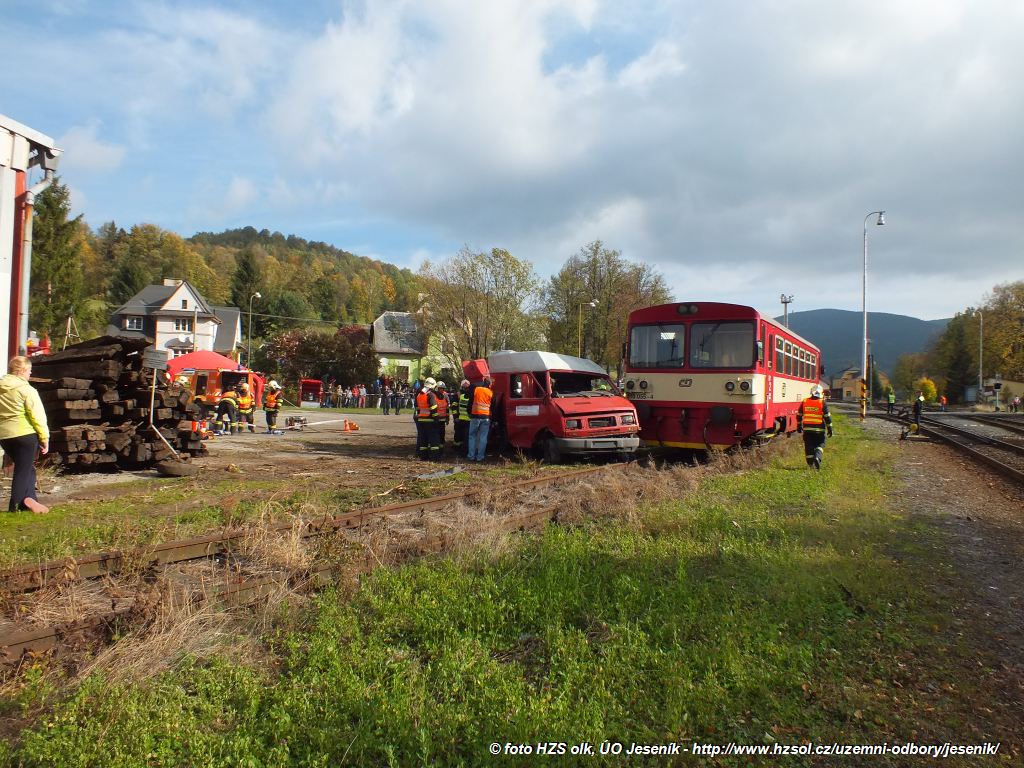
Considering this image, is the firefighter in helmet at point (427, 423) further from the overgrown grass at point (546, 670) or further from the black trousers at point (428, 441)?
the overgrown grass at point (546, 670)

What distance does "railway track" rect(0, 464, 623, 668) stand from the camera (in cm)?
380

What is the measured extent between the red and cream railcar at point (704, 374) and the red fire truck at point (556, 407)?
81 cm

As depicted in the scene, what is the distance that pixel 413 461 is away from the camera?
1341cm

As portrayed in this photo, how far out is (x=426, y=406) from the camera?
13352 mm

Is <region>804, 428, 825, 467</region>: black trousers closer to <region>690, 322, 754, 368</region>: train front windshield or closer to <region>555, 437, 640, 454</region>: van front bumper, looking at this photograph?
<region>690, 322, 754, 368</region>: train front windshield

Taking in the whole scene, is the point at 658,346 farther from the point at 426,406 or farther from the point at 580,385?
the point at 426,406

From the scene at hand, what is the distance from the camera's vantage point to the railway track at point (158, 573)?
3.80m

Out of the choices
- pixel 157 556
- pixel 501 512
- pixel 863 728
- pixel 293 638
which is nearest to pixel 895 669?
pixel 863 728


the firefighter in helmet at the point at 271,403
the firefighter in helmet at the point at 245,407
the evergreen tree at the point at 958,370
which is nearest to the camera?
the firefighter in helmet at the point at 271,403

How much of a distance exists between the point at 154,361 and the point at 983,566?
38.0ft

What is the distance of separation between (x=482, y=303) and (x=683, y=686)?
47.0 m

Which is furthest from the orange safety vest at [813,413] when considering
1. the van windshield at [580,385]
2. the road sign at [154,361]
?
the road sign at [154,361]

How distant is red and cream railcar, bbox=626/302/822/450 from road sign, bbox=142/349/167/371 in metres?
8.97

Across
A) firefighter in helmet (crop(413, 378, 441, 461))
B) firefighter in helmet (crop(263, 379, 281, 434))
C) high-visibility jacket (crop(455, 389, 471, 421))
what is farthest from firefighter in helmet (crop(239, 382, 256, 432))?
high-visibility jacket (crop(455, 389, 471, 421))
